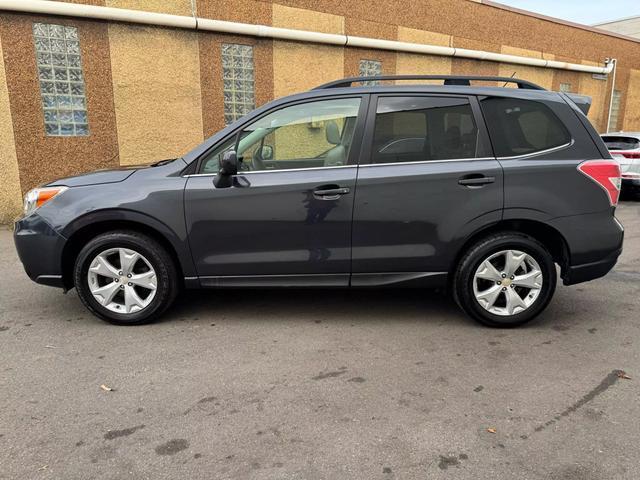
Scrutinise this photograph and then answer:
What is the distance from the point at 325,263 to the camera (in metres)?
3.79

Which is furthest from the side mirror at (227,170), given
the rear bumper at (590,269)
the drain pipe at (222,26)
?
the drain pipe at (222,26)

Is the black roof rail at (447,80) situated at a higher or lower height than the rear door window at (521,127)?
higher

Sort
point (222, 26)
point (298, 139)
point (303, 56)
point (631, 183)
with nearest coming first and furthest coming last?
point (298, 139) → point (222, 26) → point (303, 56) → point (631, 183)

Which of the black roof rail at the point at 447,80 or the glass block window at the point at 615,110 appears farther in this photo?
the glass block window at the point at 615,110

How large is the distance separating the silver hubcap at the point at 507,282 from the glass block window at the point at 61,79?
7.26 meters

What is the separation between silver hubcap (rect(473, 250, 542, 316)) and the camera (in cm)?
378

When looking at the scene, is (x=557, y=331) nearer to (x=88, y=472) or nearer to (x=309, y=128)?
(x=309, y=128)

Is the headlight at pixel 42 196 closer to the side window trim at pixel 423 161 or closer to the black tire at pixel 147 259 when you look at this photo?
the black tire at pixel 147 259

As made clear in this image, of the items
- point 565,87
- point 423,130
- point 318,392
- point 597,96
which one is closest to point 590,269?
point 423,130

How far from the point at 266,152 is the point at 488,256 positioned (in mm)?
1892

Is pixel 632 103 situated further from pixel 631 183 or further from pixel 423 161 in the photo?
pixel 423 161

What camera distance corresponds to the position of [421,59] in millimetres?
12047

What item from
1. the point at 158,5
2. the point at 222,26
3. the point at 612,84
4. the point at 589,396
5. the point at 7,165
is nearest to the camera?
the point at 589,396

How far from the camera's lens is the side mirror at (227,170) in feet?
11.6
